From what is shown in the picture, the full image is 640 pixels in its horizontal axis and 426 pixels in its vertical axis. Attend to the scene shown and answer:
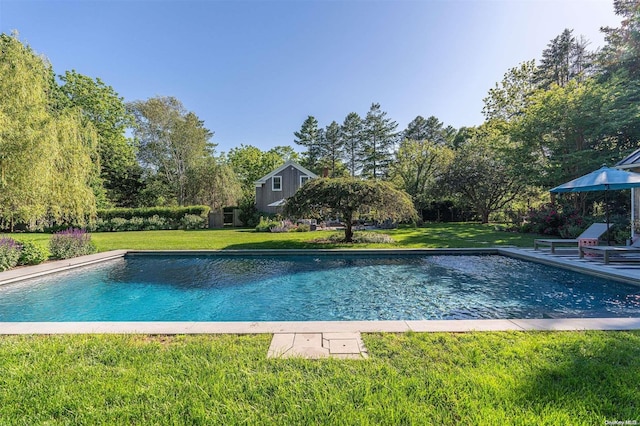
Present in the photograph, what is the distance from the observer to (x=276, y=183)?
80.9 ft

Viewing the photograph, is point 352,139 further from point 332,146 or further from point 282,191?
point 282,191

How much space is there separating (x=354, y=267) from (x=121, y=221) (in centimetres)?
2000

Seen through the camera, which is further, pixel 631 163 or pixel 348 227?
pixel 348 227

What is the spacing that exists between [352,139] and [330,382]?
124 ft

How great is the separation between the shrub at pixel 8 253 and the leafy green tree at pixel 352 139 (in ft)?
112

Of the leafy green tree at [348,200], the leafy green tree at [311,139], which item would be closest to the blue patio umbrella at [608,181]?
the leafy green tree at [348,200]

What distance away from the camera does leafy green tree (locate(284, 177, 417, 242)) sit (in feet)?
40.3

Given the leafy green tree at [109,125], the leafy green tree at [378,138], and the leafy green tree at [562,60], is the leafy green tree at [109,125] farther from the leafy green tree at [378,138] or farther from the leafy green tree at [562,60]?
the leafy green tree at [562,60]

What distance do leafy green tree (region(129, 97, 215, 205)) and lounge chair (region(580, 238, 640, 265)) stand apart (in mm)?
30746

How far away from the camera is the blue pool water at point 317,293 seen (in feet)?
16.9

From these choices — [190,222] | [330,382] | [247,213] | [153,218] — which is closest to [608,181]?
[330,382]

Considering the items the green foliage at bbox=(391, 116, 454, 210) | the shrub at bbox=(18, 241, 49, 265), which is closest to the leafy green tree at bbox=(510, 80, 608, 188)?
the green foliage at bbox=(391, 116, 454, 210)

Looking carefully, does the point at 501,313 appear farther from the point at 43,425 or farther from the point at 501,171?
the point at 501,171

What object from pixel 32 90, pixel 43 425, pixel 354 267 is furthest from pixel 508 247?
pixel 32 90
